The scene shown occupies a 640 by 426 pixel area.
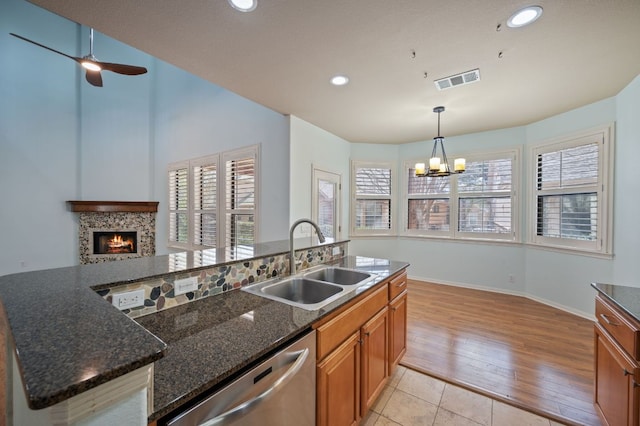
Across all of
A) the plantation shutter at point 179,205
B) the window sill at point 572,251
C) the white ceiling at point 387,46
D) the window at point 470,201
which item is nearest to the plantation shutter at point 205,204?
the plantation shutter at point 179,205

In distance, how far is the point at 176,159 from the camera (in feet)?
18.2

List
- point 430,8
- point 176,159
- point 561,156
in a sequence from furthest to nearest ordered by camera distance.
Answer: point 176,159, point 561,156, point 430,8

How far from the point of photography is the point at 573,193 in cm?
358

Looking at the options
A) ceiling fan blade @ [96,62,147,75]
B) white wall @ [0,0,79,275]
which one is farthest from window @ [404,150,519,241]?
white wall @ [0,0,79,275]

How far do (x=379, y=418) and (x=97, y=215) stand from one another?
21.1 feet

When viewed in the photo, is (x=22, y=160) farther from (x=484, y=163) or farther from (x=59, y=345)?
(x=484, y=163)

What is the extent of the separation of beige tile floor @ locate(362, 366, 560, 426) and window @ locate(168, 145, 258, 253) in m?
2.64

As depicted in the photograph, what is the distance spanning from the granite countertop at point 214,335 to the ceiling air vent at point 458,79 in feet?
7.68

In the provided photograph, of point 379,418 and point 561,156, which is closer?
point 379,418

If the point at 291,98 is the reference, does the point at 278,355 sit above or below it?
below

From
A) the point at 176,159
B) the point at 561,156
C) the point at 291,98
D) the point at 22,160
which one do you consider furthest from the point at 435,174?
the point at 22,160

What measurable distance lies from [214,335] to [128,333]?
1.39ft

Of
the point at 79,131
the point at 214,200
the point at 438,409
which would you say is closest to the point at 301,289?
the point at 438,409

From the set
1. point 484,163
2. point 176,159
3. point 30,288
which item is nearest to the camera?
point 30,288
